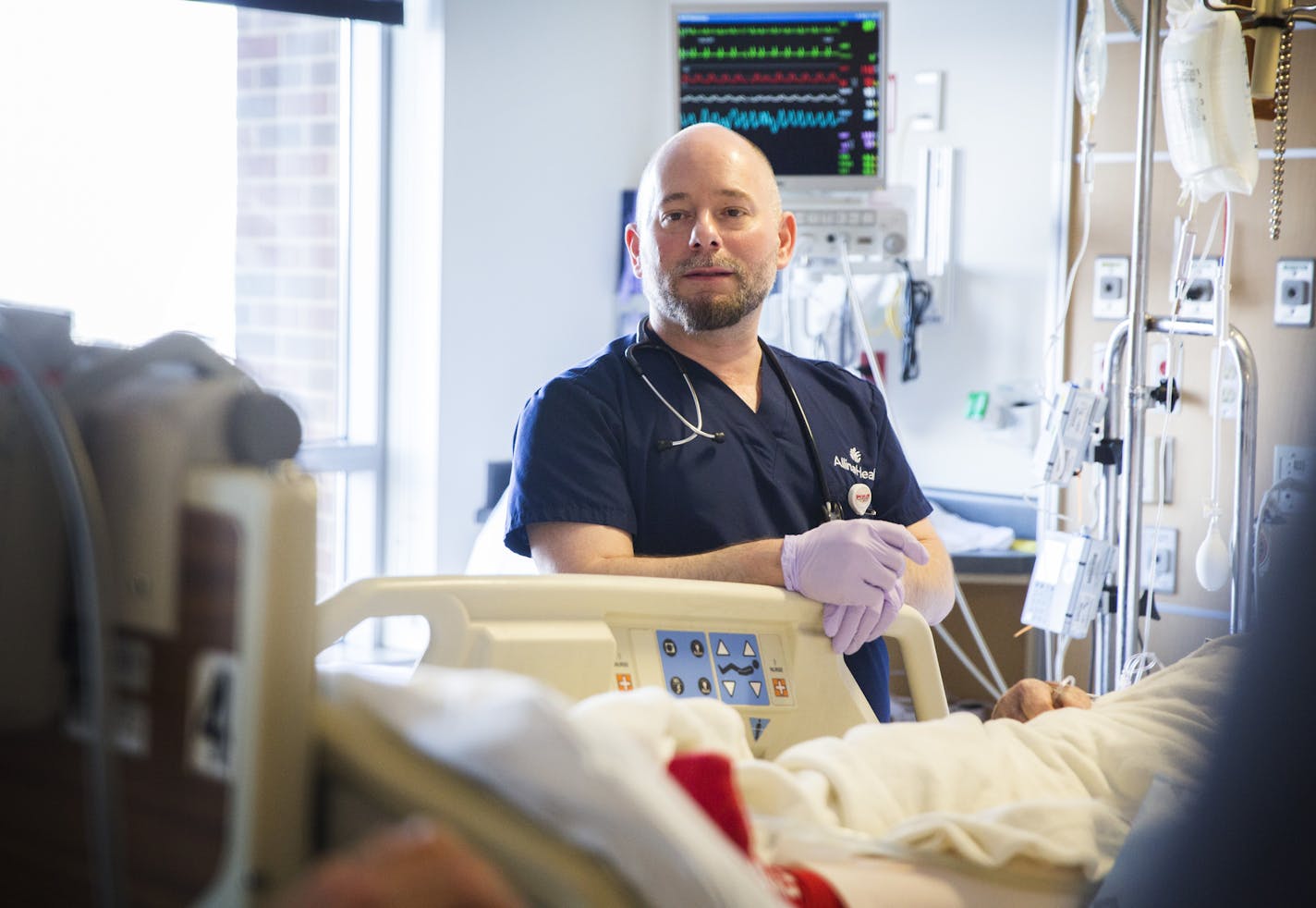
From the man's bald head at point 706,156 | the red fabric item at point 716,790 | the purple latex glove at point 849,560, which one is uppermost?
the man's bald head at point 706,156

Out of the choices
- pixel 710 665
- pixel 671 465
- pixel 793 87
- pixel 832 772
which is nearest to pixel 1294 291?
pixel 793 87

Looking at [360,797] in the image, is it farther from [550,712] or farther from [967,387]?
[967,387]

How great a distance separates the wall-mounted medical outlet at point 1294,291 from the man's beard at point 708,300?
1695mm

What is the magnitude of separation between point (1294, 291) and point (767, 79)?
4.57ft

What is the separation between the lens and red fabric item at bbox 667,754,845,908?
96 cm

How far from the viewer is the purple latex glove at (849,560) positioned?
1.65 m

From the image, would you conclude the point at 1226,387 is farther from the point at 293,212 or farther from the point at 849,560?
the point at 293,212

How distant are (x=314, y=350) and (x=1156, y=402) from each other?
223cm

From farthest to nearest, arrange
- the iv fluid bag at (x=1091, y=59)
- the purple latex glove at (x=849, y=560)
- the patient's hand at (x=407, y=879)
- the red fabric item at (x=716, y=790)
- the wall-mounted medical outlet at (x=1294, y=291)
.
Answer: the wall-mounted medical outlet at (x=1294, y=291)
the iv fluid bag at (x=1091, y=59)
the purple latex glove at (x=849, y=560)
the red fabric item at (x=716, y=790)
the patient's hand at (x=407, y=879)

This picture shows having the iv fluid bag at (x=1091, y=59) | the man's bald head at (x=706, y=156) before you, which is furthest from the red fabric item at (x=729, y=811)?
the iv fluid bag at (x=1091, y=59)

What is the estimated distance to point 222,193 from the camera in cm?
341

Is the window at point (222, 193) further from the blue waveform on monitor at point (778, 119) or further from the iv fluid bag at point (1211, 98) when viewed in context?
the iv fluid bag at point (1211, 98)

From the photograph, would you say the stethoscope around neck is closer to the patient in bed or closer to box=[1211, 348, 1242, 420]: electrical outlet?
the patient in bed

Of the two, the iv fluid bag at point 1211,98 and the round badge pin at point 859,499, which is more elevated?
the iv fluid bag at point 1211,98
